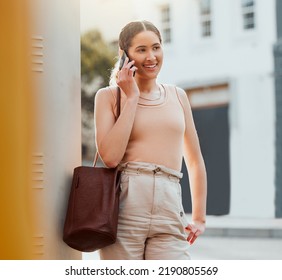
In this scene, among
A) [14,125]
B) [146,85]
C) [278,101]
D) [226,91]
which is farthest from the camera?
[226,91]

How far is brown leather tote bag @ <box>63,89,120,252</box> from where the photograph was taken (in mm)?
2465

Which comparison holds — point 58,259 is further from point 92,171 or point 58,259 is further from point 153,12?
point 153,12

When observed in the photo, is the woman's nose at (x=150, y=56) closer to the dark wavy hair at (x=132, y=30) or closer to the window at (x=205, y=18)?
the dark wavy hair at (x=132, y=30)

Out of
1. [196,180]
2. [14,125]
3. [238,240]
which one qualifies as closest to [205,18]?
[238,240]

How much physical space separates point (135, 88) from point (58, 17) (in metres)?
0.37

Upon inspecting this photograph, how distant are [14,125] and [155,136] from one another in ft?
1.53

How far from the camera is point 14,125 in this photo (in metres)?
2.49

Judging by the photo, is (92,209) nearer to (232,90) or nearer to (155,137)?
(155,137)

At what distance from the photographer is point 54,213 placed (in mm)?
2561

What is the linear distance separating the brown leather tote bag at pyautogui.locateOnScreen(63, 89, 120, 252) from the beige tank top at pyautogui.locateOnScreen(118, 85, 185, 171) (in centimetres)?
8

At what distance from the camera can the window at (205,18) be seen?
16.8 m

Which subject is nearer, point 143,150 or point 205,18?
point 143,150

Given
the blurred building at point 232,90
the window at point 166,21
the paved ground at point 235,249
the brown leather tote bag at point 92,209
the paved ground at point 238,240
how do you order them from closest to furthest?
1. the brown leather tote bag at point 92,209
2. the paved ground at point 235,249
3. the paved ground at point 238,240
4. the blurred building at point 232,90
5. the window at point 166,21

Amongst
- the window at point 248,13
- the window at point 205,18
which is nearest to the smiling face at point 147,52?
the window at point 248,13
